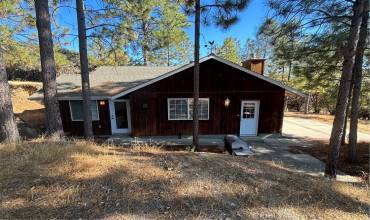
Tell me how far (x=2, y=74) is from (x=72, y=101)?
6334 millimetres

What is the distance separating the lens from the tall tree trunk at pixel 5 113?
16.9ft

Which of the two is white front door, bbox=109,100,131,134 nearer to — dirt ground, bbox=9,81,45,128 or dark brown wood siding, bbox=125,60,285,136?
dark brown wood siding, bbox=125,60,285,136

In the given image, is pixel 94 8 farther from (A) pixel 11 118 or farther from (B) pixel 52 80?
(A) pixel 11 118

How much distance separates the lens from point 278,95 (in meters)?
11.2

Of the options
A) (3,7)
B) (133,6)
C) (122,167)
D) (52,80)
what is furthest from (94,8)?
(122,167)

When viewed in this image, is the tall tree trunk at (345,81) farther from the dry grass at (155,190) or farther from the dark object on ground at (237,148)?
the dark object on ground at (237,148)

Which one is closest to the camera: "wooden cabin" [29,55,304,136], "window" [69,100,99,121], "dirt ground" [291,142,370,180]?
"dirt ground" [291,142,370,180]

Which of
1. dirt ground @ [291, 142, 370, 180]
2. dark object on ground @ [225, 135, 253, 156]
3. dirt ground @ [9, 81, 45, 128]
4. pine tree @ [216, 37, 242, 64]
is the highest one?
pine tree @ [216, 37, 242, 64]

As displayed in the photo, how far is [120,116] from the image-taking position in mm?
11688

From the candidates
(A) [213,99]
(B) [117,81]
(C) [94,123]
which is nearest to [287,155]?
(A) [213,99]

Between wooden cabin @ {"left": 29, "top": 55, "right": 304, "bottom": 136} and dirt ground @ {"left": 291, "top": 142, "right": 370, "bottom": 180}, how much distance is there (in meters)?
2.12

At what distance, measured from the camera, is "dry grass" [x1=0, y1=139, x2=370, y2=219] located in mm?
2723

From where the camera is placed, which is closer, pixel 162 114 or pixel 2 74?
pixel 2 74

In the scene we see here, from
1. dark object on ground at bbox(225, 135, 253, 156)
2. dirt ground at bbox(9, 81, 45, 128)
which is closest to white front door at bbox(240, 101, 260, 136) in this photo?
dark object on ground at bbox(225, 135, 253, 156)
